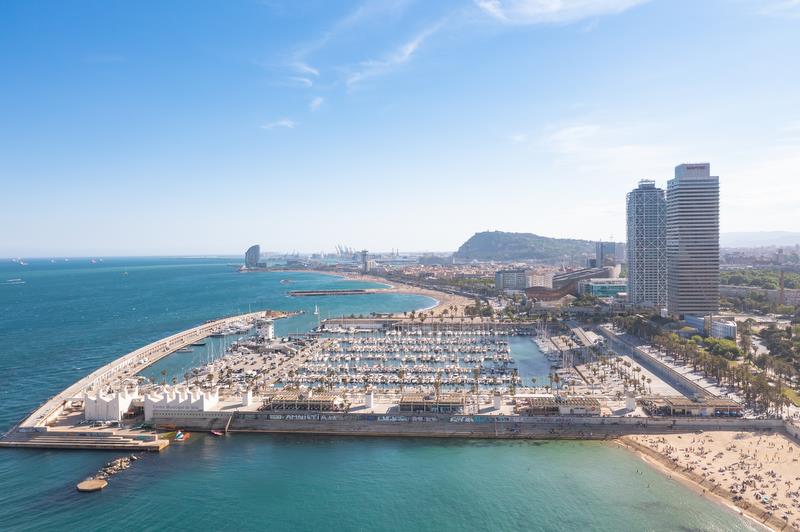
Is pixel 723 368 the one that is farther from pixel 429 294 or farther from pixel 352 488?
pixel 429 294

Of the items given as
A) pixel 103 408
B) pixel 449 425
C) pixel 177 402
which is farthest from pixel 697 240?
pixel 103 408

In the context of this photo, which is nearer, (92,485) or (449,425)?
(92,485)

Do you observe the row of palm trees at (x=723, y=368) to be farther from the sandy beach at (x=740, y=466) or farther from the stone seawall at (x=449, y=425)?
the sandy beach at (x=740, y=466)

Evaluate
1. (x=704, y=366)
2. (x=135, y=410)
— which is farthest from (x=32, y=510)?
(x=704, y=366)

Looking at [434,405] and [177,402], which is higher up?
[177,402]

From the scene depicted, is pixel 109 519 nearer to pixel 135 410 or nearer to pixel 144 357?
pixel 135 410

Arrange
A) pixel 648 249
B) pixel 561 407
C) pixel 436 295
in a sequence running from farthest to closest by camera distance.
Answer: pixel 436 295
pixel 648 249
pixel 561 407
